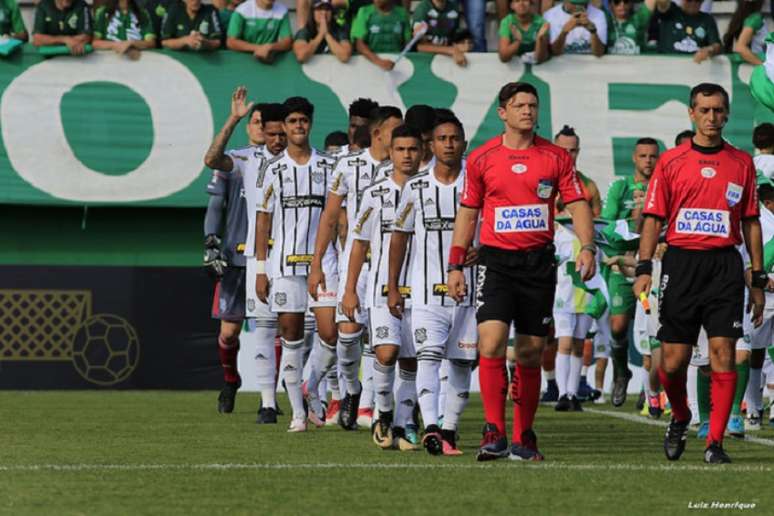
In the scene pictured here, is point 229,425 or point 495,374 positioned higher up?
point 495,374

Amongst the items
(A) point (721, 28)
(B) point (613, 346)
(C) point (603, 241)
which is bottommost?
(B) point (613, 346)

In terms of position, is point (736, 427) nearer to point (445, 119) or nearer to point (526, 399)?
point (526, 399)

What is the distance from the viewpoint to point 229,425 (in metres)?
13.2

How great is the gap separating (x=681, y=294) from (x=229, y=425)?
458cm

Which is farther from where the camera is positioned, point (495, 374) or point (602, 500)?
point (495, 374)

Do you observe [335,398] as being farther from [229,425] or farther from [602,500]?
[602,500]

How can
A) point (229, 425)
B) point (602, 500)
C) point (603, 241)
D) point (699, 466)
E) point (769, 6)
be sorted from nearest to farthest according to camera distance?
point (602, 500), point (699, 466), point (229, 425), point (603, 241), point (769, 6)

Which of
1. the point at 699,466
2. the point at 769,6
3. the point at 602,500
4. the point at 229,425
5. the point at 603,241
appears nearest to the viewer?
the point at 602,500

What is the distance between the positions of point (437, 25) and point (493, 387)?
1045cm

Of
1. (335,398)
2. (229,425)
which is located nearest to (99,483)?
(229,425)

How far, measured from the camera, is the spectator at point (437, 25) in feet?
63.8

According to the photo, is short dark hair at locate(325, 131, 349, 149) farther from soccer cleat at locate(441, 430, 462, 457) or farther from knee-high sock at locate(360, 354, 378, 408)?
soccer cleat at locate(441, 430, 462, 457)

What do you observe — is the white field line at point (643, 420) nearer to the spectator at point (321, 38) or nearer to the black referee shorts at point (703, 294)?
the black referee shorts at point (703, 294)

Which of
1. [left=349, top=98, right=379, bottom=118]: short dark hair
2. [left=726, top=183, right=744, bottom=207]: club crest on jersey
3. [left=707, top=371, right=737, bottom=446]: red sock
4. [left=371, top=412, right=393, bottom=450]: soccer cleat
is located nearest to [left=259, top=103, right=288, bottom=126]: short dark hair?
[left=349, top=98, right=379, bottom=118]: short dark hair
